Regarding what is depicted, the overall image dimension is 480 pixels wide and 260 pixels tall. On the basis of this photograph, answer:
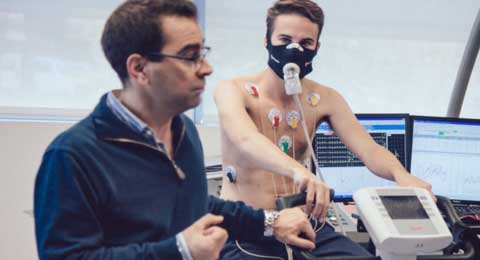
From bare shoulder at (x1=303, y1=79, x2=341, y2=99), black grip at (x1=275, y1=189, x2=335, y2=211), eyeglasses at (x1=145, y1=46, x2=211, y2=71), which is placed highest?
eyeglasses at (x1=145, y1=46, x2=211, y2=71)

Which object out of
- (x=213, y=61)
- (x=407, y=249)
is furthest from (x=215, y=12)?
(x=407, y=249)

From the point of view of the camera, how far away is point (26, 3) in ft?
9.91

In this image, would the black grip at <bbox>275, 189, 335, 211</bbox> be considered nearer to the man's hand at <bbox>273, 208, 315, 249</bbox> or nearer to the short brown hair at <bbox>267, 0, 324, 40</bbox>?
the man's hand at <bbox>273, 208, 315, 249</bbox>

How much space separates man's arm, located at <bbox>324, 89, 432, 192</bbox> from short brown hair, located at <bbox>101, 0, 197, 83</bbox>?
Result: 923 mm

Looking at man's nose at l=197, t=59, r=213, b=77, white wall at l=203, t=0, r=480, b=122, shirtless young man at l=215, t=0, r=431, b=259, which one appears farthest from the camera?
white wall at l=203, t=0, r=480, b=122

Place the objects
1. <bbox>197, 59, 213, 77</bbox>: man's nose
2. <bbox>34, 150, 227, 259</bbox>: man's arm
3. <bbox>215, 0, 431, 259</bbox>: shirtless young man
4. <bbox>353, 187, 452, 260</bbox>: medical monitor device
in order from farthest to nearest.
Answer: <bbox>215, 0, 431, 259</bbox>: shirtless young man < <bbox>197, 59, 213, 77</bbox>: man's nose < <bbox>353, 187, 452, 260</bbox>: medical monitor device < <bbox>34, 150, 227, 259</bbox>: man's arm

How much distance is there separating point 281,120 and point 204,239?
3.49 feet

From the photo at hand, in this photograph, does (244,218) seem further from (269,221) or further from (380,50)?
(380,50)

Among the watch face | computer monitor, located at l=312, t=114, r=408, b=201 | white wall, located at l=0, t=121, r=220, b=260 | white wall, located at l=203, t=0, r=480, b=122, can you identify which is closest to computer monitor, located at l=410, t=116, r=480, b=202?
computer monitor, located at l=312, t=114, r=408, b=201

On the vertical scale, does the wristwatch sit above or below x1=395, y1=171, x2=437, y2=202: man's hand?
below

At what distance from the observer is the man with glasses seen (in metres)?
1.18

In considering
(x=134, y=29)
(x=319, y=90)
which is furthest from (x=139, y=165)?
(x=319, y=90)

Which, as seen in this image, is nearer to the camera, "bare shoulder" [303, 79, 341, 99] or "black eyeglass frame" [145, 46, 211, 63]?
"black eyeglass frame" [145, 46, 211, 63]

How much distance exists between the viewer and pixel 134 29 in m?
1.33
